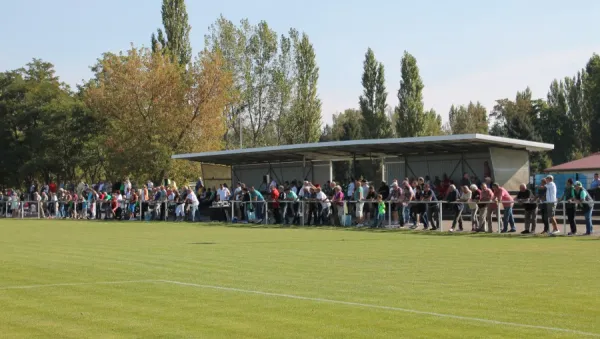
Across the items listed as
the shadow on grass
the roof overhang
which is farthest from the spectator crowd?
the roof overhang

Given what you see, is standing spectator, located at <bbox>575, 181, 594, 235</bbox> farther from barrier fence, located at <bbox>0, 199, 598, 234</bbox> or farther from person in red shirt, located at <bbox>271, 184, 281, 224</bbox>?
person in red shirt, located at <bbox>271, 184, 281, 224</bbox>

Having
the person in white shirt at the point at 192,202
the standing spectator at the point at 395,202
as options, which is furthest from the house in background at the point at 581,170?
the person in white shirt at the point at 192,202

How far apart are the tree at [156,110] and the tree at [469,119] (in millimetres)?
45528

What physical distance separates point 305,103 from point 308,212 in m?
44.8

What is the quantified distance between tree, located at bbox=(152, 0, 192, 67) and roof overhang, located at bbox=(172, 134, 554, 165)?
23541 mm

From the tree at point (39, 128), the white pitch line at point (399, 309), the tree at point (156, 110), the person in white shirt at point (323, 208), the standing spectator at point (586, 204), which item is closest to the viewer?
the white pitch line at point (399, 309)

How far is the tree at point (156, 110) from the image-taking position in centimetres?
5603

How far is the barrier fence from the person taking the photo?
2805 centimetres

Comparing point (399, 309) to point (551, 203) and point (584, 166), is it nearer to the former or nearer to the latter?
point (551, 203)

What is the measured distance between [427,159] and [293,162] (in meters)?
8.43

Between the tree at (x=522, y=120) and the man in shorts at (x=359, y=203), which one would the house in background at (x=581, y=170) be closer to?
the tree at (x=522, y=120)

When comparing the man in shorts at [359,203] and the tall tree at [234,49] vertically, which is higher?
the tall tree at [234,49]

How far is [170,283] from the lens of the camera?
1307cm

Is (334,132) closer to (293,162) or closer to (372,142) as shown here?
(293,162)
